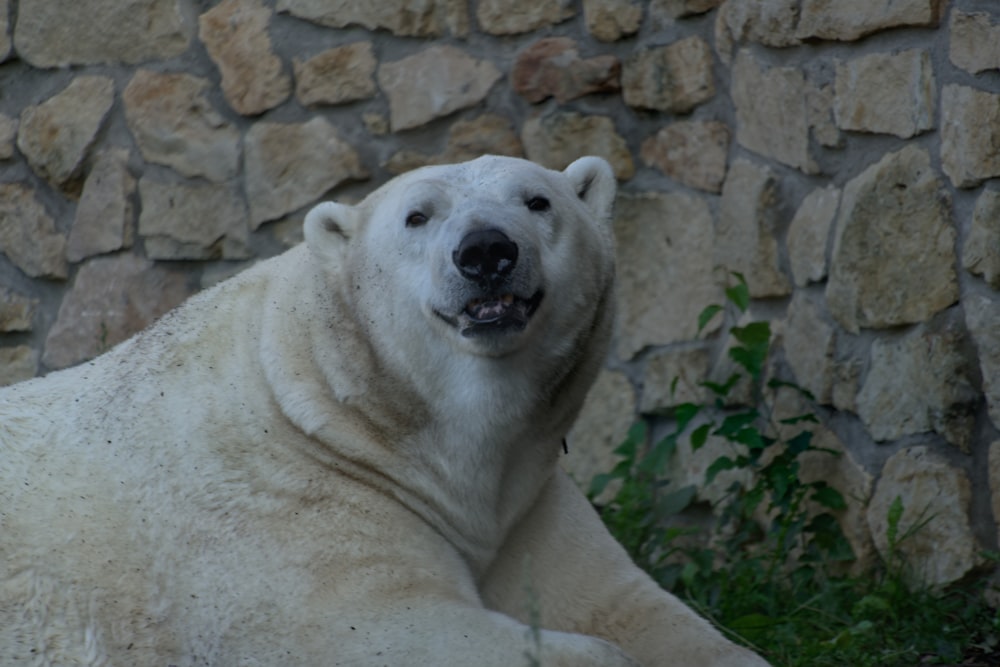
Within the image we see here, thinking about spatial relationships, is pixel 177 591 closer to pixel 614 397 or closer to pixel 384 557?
pixel 384 557

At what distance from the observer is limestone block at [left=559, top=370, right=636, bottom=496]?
4.69 m

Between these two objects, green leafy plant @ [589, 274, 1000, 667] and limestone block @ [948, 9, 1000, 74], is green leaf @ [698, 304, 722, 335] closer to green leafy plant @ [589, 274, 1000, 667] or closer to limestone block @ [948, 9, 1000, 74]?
green leafy plant @ [589, 274, 1000, 667]

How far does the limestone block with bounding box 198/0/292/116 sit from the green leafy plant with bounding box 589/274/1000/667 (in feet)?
5.64

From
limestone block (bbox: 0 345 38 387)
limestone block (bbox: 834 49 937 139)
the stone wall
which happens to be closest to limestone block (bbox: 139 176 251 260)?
the stone wall

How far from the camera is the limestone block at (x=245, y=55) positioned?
4.85 meters

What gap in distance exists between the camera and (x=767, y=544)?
13.6ft

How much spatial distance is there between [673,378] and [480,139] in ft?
3.41

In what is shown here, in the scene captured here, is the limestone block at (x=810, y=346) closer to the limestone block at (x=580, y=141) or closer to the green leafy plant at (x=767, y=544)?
the green leafy plant at (x=767, y=544)

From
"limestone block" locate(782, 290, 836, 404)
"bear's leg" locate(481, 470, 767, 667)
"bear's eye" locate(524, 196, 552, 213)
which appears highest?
"bear's eye" locate(524, 196, 552, 213)

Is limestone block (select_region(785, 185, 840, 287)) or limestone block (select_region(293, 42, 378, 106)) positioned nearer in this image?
limestone block (select_region(785, 185, 840, 287))

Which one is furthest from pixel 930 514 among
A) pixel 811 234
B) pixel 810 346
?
pixel 811 234

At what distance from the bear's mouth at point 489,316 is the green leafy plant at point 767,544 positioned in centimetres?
116

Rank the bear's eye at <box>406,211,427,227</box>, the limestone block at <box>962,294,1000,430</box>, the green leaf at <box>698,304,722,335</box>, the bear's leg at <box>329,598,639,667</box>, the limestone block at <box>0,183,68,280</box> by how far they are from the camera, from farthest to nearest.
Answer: the limestone block at <box>0,183,68,280</box>, the green leaf at <box>698,304,722,335</box>, the limestone block at <box>962,294,1000,430</box>, the bear's eye at <box>406,211,427,227</box>, the bear's leg at <box>329,598,639,667</box>

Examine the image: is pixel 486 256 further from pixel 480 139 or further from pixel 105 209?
pixel 105 209
